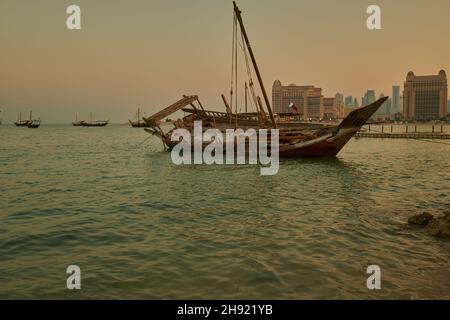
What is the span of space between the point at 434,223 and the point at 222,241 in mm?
5893

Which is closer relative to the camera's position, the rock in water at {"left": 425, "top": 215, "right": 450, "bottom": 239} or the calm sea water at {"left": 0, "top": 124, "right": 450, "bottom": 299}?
the calm sea water at {"left": 0, "top": 124, "right": 450, "bottom": 299}

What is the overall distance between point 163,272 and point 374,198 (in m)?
11.0

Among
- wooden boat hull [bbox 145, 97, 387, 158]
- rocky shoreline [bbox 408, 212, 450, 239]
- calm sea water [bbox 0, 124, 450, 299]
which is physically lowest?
calm sea water [bbox 0, 124, 450, 299]

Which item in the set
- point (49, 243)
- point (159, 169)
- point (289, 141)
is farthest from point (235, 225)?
point (289, 141)

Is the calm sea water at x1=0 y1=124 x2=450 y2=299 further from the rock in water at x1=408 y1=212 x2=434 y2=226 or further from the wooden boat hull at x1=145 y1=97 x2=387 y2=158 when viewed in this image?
the wooden boat hull at x1=145 y1=97 x2=387 y2=158

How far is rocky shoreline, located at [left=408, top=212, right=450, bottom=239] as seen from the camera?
32.1 feet

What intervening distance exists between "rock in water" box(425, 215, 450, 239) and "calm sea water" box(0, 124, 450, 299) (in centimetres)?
30

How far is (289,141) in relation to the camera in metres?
30.6

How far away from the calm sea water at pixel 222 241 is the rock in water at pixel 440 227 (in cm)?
30

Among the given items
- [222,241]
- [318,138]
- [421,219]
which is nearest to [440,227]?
[421,219]

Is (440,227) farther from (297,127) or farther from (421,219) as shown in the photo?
(297,127)

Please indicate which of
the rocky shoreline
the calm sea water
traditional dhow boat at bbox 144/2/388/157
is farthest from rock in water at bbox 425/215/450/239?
traditional dhow boat at bbox 144/2/388/157

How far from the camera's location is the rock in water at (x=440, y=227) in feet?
31.9

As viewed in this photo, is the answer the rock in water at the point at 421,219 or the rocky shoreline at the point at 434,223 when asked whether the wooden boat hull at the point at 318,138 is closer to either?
the rock in water at the point at 421,219
